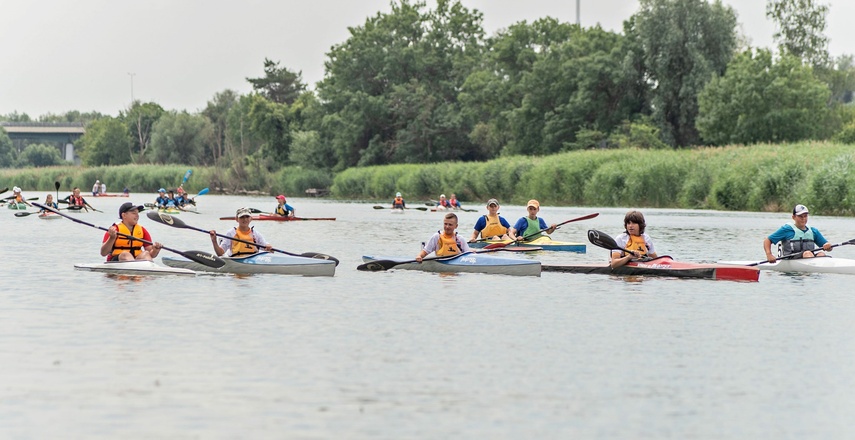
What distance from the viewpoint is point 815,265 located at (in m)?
20.8

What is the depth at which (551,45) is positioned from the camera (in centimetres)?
8244

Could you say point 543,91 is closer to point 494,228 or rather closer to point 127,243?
point 494,228

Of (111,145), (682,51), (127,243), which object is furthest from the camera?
(111,145)

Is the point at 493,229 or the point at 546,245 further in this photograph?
the point at 546,245

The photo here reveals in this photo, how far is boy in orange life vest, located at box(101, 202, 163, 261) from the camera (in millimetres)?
19234

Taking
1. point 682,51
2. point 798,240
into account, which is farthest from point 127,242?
point 682,51

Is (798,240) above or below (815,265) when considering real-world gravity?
above

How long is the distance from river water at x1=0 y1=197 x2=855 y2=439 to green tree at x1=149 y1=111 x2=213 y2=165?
375ft

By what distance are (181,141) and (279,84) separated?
64.0 ft

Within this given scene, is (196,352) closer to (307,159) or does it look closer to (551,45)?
(551,45)

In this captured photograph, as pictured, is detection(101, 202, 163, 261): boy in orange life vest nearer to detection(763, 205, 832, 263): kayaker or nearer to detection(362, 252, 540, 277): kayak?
detection(362, 252, 540, 277): kayak

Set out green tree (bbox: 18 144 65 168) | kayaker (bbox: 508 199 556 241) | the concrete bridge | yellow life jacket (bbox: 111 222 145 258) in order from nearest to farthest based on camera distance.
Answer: yellow life jacket (bbox: 111 222 145 258) < kayaker (bbox: 508 199 556 241) < the concrete bridge < green tree (bbox: 18 144 65 168)

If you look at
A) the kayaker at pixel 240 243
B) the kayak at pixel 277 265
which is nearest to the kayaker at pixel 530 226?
the kayak at pixel 277 265

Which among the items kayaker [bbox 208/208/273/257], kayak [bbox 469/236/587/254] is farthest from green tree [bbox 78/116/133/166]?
kayaker [bbox 208/208/273/257]
